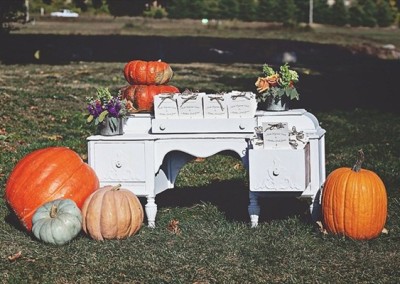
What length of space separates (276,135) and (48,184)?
1898mm

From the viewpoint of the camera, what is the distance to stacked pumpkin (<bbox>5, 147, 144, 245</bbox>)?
6684 mm

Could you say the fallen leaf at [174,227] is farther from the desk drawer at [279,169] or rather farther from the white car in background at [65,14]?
the white car in background at [65,14]

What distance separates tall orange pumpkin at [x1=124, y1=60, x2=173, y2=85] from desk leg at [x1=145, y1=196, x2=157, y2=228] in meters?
1.29

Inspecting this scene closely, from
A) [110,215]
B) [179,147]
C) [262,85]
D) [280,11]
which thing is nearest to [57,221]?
[110,215]

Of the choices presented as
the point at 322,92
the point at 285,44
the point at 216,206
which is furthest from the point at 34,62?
the point at 216,206

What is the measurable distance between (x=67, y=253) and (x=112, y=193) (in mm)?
635

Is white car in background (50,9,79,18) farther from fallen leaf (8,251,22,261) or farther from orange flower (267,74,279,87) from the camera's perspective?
fallen leaf (8,251,22,261)

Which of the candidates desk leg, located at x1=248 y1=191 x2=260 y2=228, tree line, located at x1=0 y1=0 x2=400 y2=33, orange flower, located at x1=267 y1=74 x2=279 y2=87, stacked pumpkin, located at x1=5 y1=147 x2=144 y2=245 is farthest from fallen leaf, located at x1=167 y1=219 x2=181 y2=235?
tree line, located at x1=0 y1=0 x2=400 y2=33

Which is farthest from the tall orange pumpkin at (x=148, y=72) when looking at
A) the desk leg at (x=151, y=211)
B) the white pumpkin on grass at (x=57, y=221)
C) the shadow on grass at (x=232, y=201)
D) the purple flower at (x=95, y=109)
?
the white pumpkin on grass at (x=57, y=221)

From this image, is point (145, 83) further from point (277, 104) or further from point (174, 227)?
point (174, 227)

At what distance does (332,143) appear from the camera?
11.8 metres

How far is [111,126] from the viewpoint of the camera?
23.3ft

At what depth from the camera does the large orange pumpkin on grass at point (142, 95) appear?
7.65m

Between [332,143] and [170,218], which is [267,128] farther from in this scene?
[332,143]
